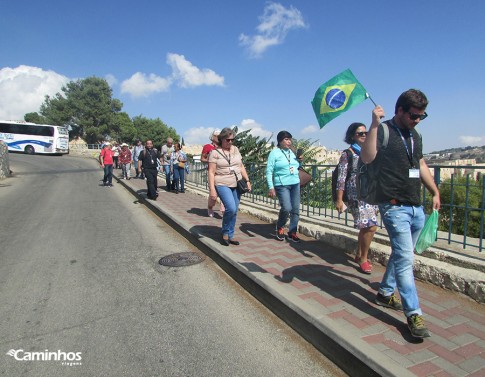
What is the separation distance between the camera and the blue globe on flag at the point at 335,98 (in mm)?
3265

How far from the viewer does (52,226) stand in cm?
713

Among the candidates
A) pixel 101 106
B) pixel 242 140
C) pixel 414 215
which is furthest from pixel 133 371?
pixel 101 106

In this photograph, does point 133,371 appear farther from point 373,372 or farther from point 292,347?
point 373,372

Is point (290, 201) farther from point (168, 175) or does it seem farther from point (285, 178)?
point (168, 175)

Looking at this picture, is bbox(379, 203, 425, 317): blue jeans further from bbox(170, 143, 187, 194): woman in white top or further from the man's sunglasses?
bbox(170, 143, 187, 194): woman in white top

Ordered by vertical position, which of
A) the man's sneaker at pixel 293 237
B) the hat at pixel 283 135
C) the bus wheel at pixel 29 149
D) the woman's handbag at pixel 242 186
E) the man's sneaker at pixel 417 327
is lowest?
the man's sneaker at pixel 417 327

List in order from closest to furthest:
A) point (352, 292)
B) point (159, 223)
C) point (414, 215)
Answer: point (414, 215), point (352, 292), point (159, 223)

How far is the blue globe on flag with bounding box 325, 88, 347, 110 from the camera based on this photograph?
3265mm

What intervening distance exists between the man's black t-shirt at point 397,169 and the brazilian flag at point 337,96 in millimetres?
538

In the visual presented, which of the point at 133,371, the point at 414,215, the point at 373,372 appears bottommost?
the point at 133,371

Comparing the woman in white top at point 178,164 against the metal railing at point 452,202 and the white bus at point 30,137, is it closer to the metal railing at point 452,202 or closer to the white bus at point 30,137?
the metal railing at point 452,202

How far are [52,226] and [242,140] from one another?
6.91 m

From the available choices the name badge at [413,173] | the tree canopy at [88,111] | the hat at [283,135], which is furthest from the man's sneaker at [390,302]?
the tree canopy at [88,111]

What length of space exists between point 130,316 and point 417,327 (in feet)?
8.41
